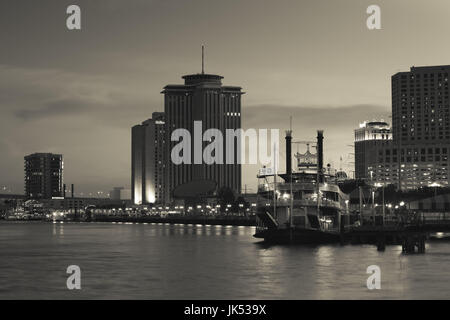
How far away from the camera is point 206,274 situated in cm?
7662

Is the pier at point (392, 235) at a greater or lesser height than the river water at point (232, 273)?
greater

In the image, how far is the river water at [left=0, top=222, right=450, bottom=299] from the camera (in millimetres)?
62125

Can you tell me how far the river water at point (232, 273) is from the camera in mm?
62125

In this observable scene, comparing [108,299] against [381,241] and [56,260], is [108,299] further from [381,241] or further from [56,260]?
[381,241]

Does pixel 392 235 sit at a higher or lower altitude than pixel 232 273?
higher

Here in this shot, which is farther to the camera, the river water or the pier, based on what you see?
the pier

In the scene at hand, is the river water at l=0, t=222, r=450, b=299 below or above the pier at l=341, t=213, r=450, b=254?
below

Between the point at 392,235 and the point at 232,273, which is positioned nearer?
the point at 232,273

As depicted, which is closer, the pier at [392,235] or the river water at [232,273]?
the river water at [232,273]

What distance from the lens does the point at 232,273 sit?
254 ft
